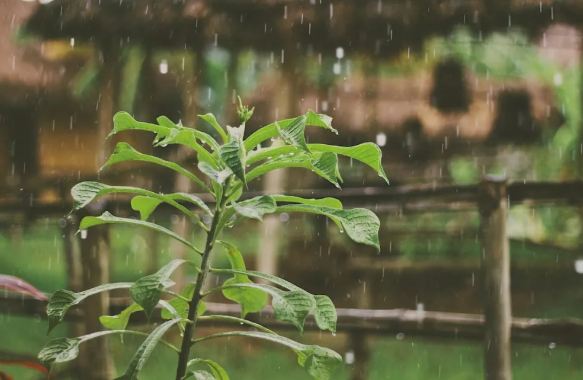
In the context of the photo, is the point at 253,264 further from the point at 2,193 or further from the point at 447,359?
the point at 447,359

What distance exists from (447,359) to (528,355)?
1.63 feet

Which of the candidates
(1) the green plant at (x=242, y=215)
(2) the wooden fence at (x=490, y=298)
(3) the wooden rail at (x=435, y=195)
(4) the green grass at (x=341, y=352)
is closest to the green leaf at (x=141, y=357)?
(1) the green plant at (x=242, y=215)

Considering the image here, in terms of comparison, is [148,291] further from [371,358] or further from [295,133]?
[371,358]

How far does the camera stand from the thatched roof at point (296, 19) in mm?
2992

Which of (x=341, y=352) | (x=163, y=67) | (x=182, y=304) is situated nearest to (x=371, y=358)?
(x=341, y=352)

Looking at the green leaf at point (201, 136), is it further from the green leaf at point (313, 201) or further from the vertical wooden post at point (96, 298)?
the vertical wooden post at point (96, 298)

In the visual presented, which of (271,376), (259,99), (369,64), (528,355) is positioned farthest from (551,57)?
(271,376)

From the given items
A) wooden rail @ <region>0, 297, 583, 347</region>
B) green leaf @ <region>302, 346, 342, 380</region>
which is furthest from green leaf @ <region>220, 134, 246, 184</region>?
wooden rail @ <region>0, 297, 583, 347</region>

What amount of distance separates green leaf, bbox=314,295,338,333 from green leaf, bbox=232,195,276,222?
0.44ft

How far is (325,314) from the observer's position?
0.68 meters

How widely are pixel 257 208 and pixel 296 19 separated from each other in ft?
8.98

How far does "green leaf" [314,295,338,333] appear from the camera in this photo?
2.20ft

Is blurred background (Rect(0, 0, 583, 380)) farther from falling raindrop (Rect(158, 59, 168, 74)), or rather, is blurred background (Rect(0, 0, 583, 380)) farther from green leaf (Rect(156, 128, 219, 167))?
green leaf (Rect(156, 128, 219, 167))

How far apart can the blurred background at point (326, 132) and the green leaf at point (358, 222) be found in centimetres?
107
